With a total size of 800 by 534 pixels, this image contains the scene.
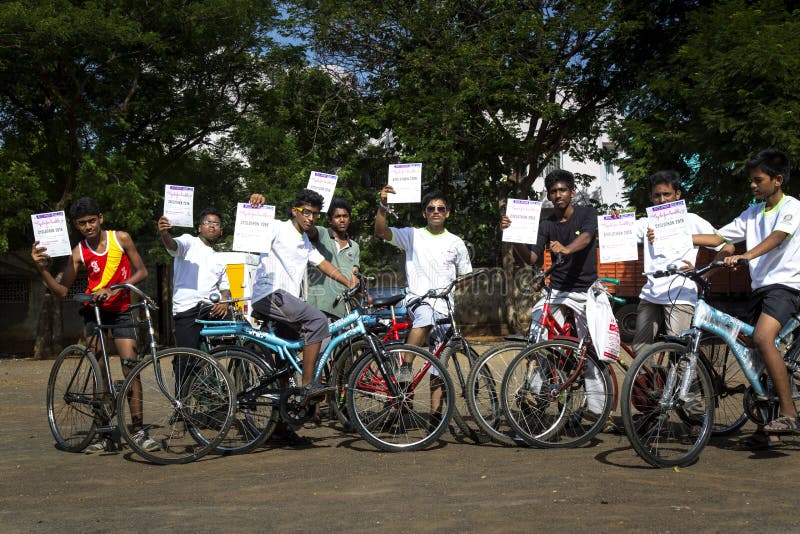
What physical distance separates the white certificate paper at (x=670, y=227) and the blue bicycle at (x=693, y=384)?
39 centimetres

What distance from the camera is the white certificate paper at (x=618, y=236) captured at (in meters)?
6.75

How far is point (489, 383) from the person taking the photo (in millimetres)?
6457

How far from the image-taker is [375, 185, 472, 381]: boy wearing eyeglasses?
726 centimetres

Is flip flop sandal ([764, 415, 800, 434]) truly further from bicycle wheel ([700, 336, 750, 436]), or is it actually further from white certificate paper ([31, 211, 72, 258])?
white certificate paper ([31, 211, 72, 258])

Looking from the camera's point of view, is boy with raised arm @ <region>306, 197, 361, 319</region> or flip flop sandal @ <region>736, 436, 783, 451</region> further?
boy with raised arm @ <region>306, 197, 361, 319</region>


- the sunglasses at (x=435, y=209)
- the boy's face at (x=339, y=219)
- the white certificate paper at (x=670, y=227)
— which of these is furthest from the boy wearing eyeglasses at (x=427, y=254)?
the white certificate paper at (x=670, y=227)

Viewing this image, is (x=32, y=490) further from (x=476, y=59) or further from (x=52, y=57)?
(x=476, y=59)

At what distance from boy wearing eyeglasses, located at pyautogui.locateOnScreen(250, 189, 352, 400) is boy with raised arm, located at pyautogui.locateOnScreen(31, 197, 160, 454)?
3.10ft

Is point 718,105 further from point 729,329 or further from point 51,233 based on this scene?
point 51,233

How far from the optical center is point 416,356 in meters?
6.48

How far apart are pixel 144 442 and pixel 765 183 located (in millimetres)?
4716

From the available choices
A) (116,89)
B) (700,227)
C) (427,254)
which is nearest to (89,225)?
(427,254)

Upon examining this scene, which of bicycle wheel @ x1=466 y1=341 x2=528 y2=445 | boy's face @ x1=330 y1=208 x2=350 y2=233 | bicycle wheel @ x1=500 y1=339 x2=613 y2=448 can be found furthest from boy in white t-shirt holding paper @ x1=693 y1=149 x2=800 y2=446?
boy's face @ x1=330 y1=208 x2=350 y2=233

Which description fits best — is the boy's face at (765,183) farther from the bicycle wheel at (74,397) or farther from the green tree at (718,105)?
the green tree at (718,105)
